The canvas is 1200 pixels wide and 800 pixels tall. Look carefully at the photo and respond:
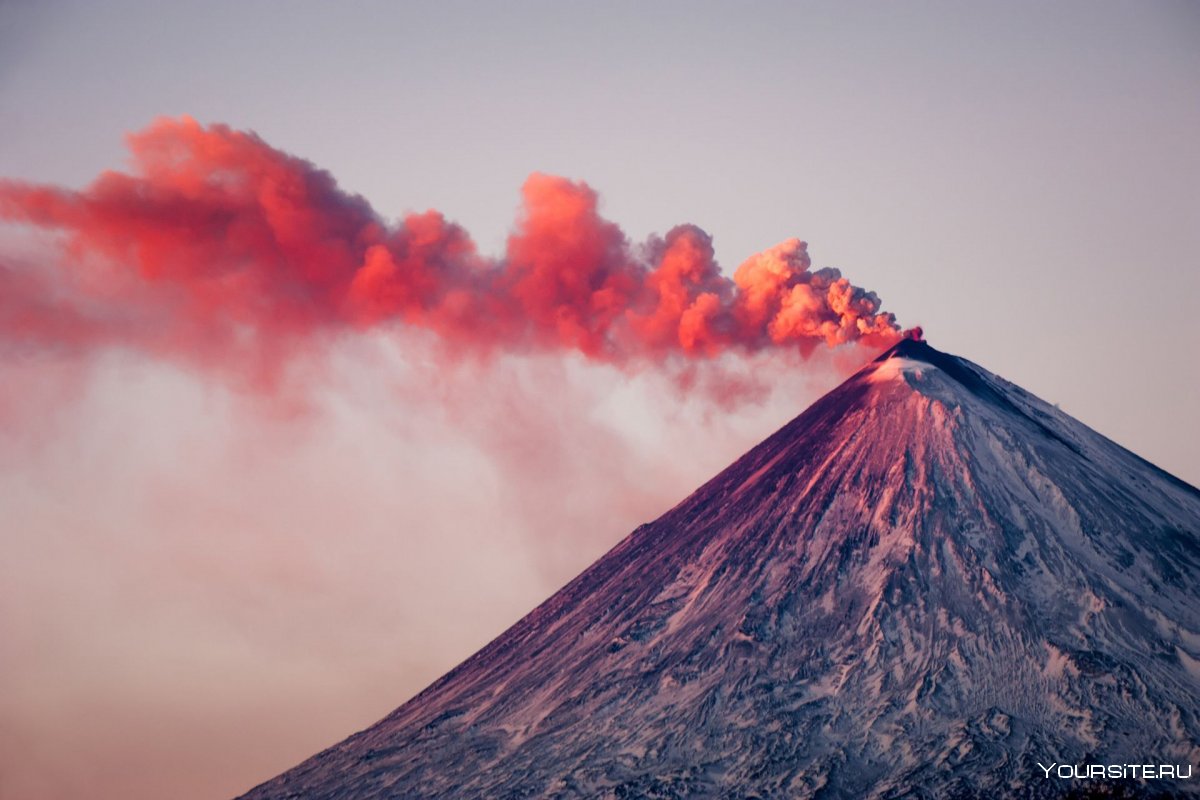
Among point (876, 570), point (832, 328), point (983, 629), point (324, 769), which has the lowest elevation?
point (983, 629)

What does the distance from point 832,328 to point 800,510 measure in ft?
66.6

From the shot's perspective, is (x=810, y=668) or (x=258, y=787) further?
(x=258, y=787)

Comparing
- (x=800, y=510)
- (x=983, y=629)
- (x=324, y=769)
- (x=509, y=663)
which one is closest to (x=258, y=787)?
(x=324, y=769)

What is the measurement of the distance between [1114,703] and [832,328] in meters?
39.1

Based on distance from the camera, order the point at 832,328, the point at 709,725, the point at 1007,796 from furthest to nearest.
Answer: the point at 832,328 < the point at 709,725 < the point at 1007,796

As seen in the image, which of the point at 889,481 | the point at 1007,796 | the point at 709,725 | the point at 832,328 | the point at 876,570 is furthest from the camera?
the point at 832,328

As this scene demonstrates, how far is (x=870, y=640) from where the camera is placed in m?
77.3

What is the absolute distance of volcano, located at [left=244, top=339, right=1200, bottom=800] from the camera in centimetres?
7050

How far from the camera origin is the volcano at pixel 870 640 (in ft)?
231

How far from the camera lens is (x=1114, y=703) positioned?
70875 millimetres

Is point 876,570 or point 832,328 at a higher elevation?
point 832,328

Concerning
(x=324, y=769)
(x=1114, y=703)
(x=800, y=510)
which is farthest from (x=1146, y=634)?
(x=324, y=769)

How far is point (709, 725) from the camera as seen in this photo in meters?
74.9

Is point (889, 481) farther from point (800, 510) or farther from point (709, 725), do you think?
point (709, 725)
